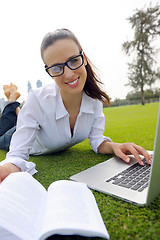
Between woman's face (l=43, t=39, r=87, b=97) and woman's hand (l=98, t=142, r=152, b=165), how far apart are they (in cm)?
46

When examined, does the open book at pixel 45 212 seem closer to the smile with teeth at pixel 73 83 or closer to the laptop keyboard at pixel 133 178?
the laptop keyboard at pixel 133 178

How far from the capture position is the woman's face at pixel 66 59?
1.07 metres

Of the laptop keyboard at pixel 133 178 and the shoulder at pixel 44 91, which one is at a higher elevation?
the shoulder at pixel 44 91

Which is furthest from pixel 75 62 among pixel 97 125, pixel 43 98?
pixel 97 125

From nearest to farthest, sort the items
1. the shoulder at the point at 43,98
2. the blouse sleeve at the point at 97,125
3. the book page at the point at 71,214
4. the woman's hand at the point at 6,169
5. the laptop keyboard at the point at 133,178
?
the book page at the point at 71,214 < the laptop keyboard at the point at 133,178 < the woman's hand at the point at 6,169 < the shoulder at the point at 43,98 < the blouse sleeve at the point at 97,125

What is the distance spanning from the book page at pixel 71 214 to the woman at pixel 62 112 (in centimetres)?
44

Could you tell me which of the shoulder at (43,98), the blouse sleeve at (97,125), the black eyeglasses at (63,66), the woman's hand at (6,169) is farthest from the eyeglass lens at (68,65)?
the woman's hand at (6,169)

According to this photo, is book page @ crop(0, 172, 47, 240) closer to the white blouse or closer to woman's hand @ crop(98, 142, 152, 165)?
the white blouse

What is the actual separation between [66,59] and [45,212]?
846 mm

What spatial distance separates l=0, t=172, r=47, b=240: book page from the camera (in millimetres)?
439

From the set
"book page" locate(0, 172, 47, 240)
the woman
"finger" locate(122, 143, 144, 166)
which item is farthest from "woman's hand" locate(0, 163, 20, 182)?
"finger" locate(122, 143, 144, 166)

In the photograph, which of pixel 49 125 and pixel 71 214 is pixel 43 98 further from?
pixel 71 214

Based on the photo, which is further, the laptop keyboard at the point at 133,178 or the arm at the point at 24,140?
the arm at the point at 24,140

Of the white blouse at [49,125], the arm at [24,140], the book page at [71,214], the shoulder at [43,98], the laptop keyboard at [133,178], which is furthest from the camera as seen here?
the shoulder at [43,98]
